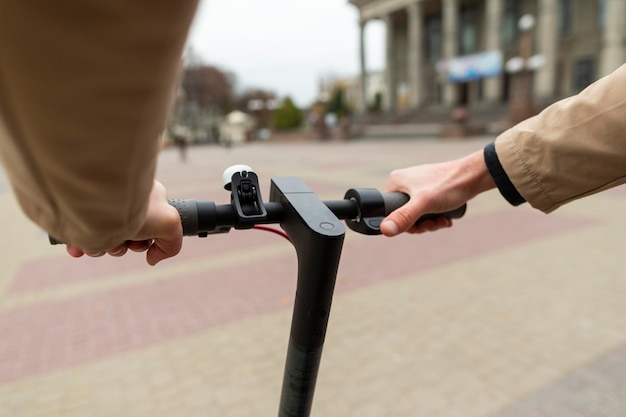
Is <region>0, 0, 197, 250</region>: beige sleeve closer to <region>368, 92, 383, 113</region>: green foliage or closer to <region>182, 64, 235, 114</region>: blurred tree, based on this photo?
<region>182, 64, 235, 114</region>: blurred tree

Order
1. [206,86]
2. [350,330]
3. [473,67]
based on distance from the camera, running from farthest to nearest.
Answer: [206,86]
[473,67]
[350,330]

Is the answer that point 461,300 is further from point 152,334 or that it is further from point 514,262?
point 152,334

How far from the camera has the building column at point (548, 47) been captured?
30.8 m

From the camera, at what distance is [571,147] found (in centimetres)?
115

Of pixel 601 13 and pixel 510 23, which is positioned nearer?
pixel 601 13

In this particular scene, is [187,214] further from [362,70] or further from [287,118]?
[287,118]

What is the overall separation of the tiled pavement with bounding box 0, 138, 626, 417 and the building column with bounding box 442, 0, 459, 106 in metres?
34.3

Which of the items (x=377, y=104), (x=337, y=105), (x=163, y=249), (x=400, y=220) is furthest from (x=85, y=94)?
(x=337, y=105)

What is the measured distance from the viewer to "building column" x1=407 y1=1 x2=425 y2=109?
3888 centimetres

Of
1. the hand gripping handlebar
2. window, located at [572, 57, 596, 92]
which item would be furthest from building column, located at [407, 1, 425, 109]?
the hand gripping handlebar

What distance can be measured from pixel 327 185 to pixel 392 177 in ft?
30.9

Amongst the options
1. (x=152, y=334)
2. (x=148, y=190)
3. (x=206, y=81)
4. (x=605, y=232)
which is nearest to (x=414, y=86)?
(x=206, y=81)

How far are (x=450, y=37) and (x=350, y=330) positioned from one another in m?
37.9

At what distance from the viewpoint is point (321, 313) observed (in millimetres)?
995
